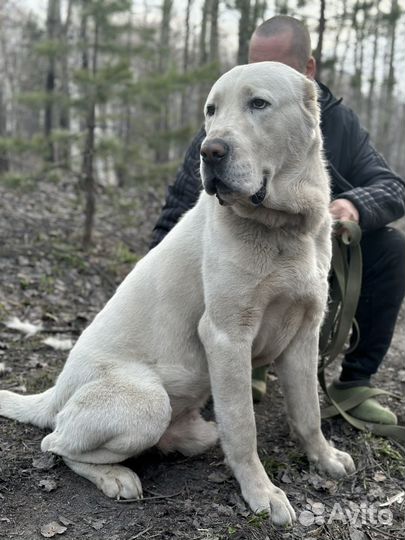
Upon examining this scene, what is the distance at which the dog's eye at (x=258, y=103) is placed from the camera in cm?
226

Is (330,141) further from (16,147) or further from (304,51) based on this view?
(16,147)

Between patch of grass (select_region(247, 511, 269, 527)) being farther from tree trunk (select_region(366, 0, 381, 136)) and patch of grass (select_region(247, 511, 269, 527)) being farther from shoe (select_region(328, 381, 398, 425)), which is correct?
tree trunk (select_region(366, 0, 381, 136))

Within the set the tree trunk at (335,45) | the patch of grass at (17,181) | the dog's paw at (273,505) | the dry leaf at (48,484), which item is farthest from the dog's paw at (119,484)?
the tree trunk at (335,45)

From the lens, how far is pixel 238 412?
247 cm

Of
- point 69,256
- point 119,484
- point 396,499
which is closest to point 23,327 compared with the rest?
point 69,256

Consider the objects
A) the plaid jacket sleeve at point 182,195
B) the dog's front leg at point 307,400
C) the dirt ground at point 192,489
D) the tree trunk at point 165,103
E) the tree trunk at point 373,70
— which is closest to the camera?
the dirt ground at point 192,489

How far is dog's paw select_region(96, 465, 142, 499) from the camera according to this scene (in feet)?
8.29

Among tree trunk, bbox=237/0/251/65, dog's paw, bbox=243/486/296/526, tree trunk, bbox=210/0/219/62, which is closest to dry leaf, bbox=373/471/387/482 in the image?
dog's paw, bbox=243/486/296/526

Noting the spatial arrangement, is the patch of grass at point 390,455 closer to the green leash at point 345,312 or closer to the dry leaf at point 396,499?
the green leash at point 345,312

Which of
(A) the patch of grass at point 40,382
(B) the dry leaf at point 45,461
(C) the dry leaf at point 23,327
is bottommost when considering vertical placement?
(C) the dry leaf at point 23,327

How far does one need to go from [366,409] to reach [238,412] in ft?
4.18

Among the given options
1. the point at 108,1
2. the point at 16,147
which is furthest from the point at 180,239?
the point at 108,1

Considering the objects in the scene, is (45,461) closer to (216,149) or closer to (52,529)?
(52,529)

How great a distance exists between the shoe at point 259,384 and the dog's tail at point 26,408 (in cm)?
133
